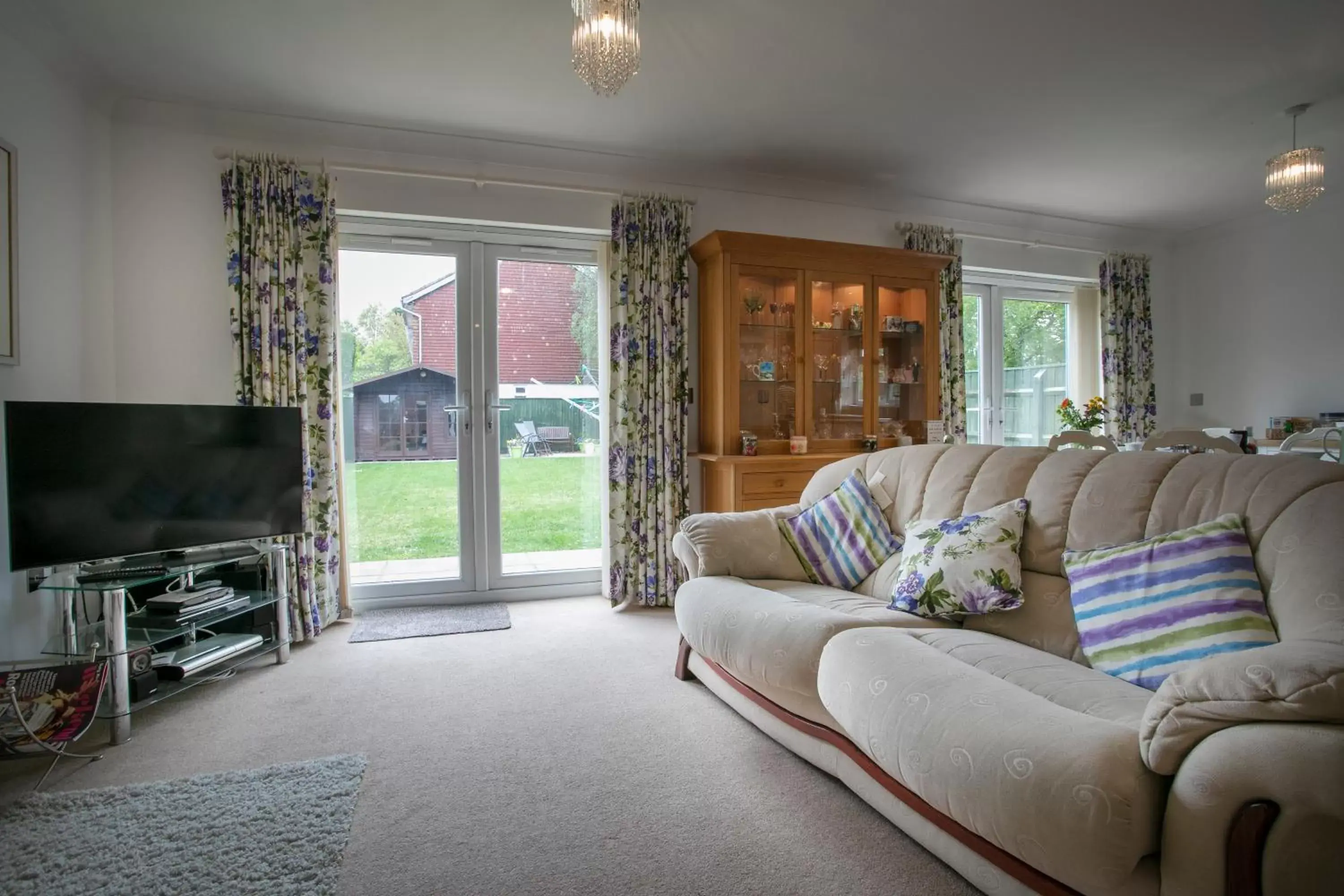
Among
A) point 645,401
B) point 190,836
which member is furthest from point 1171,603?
point 645,401

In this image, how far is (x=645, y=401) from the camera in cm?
394

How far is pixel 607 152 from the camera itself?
3.85 m

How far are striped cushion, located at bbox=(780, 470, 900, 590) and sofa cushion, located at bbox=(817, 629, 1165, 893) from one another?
2.29ft

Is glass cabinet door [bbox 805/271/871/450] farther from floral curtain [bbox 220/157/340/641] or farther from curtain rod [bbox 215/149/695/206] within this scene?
floral curtain [bbox 220/157/340/641]

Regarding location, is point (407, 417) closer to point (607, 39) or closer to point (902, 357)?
point (607, 39)

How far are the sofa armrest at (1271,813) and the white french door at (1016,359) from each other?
4.40 m

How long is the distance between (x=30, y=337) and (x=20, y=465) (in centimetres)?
64

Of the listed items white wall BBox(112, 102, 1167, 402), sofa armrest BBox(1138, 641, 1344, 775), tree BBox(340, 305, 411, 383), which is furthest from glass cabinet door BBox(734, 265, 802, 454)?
sofa armrest BBox(1138, 641, 1344, 775)

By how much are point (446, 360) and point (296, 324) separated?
0.80m

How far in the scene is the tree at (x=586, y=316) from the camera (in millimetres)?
4129

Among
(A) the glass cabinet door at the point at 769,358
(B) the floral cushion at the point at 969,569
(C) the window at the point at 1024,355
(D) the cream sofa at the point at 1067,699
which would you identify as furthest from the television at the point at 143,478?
(C) the window at the point at 1024,355

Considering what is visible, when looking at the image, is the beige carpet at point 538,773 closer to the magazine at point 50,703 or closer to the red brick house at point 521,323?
the magazine at point 50,703

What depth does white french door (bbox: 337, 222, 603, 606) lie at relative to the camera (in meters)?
3.79

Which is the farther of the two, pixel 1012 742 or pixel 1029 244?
pixel 1029 244
